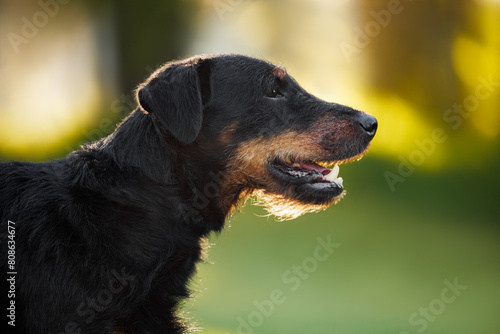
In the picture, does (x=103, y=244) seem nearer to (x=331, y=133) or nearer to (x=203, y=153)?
(x=203, y=153)

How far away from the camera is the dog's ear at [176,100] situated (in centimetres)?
307

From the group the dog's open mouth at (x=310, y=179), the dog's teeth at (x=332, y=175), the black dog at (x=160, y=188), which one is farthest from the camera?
the dog's teeth at (x=332, y=175)

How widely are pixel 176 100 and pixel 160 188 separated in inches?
22.2

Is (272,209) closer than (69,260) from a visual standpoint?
No

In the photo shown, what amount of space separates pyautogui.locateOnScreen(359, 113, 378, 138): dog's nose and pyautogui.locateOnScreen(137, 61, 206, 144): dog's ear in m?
1.17

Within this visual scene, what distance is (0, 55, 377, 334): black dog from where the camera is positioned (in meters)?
2.73

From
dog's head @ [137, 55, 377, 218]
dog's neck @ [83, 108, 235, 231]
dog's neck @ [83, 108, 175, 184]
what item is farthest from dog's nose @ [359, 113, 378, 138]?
dog's neck @ [83, 108, 175, 184]

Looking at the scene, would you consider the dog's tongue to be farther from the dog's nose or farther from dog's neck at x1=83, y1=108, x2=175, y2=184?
dog's neck at x1=83, y1=108, x2=175, y2=184

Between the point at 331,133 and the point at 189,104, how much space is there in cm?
103

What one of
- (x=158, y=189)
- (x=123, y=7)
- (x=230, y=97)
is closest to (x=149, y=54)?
(x=123, y=7)

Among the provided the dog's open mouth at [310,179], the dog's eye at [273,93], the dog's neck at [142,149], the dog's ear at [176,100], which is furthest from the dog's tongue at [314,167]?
the dog's neck at [142,149]

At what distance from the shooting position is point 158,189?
9.83ft

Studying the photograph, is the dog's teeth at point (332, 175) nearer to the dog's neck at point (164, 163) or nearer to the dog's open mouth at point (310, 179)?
the dog's open mouth at point (310, 179)

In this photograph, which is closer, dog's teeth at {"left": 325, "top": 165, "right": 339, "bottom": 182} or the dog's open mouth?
the dog's open mouth
